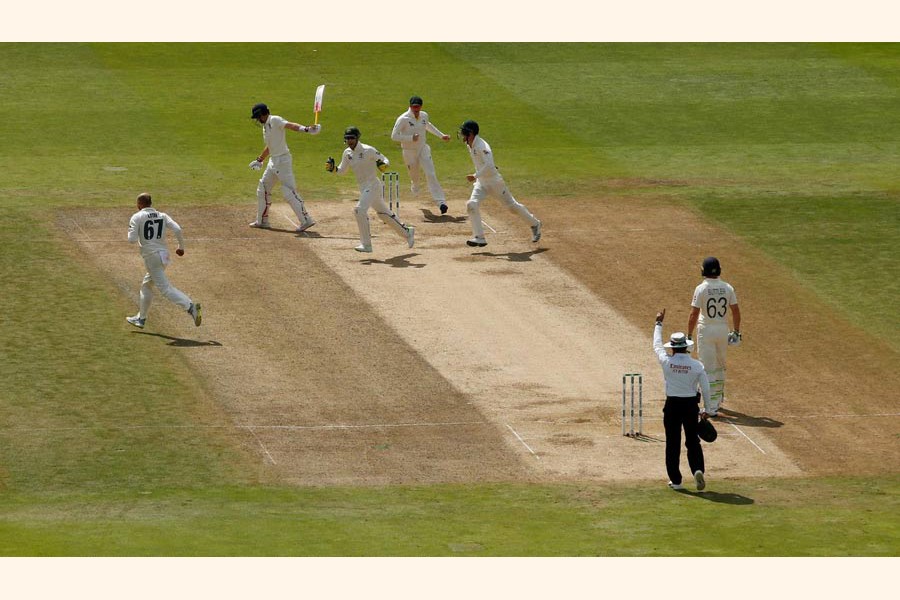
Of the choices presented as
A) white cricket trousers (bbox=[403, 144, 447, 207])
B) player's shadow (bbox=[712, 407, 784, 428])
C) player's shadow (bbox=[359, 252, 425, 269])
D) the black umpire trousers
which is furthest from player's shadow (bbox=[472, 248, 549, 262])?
the black umpire trousers

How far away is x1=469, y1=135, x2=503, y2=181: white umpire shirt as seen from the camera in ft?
104

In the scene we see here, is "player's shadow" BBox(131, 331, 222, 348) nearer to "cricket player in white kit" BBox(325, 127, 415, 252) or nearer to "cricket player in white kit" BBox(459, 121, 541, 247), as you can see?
"cricket player in white kit" BBox(325, 127, 415, 252)

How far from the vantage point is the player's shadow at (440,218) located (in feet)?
114

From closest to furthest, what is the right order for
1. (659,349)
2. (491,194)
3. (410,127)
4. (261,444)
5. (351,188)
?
1. (659,349)
2. (261,444)
3. (491,194)
4. (410,127)
5. (351,188)

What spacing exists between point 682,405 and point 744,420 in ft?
10.2

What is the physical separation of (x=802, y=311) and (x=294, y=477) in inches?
416

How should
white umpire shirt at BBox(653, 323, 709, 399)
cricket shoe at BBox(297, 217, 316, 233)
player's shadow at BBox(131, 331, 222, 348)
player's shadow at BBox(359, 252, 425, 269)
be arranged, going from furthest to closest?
cricket shoe at BBox(297, 217, 316, 233) < player's shadow at BBox(359, 252, 425, 269) < player's shadow at BBox(131, 331, 222, 348) < white umpire shirt at BBox(653, 323, 709, 399)

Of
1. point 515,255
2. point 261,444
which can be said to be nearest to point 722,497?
point 261,444

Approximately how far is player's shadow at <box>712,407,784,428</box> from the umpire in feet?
9.12

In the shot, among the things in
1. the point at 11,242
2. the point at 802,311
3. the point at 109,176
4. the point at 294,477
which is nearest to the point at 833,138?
the point at 802,311

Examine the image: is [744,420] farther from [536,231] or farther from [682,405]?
[536,231]

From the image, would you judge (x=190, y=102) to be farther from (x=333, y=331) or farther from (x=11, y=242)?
(x=333, y=331)

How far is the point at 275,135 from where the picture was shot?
33.2 meters

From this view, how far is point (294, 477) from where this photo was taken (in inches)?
872
